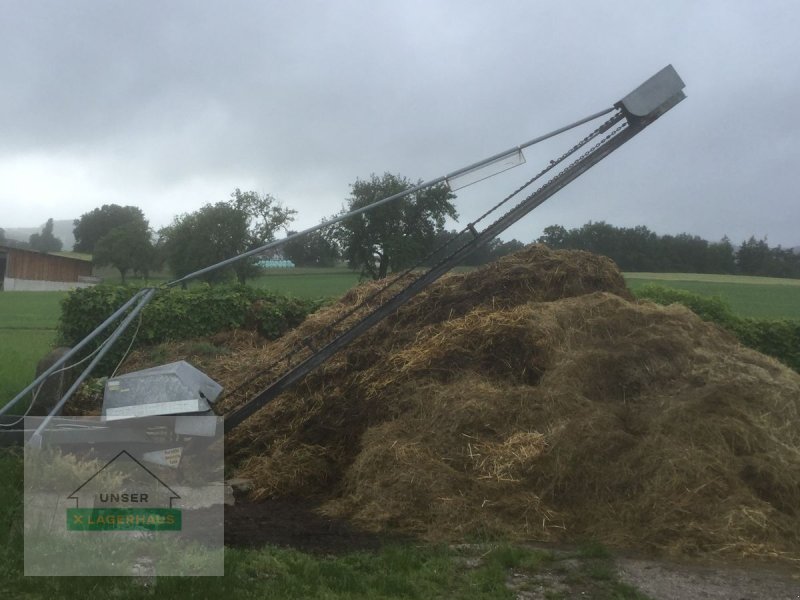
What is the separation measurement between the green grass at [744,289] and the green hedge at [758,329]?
11102mm

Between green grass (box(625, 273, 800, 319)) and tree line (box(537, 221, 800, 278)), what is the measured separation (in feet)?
2.09

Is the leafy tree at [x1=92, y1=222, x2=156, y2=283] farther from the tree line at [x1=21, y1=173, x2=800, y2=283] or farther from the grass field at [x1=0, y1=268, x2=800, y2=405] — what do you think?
the grass field at [x1=0, y1=268, x2=800, y2=405]

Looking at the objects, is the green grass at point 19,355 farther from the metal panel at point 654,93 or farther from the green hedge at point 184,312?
the metal panel at point 654,93

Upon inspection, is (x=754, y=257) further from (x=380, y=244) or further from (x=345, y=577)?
(x=345, y=577)

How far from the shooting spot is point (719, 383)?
7.13m

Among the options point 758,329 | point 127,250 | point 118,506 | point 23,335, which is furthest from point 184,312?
point 127,250

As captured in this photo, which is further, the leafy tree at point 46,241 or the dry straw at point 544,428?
the leafy tree at point 46,241

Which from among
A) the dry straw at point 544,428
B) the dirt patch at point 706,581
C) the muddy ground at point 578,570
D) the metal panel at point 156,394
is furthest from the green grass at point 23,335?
the dirt patch at point 706,581

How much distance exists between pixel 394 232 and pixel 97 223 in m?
66.8

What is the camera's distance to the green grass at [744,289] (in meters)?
25.9

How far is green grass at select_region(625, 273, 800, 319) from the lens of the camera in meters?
25.9

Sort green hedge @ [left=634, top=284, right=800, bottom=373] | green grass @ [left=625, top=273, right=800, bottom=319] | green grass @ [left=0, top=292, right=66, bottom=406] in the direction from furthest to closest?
green grass @ [left=625, top=273, right=800, bottom=319] < green hedge @ [left=634, top=284, right=800, bottom=373] < green grass @ [left=0, top=292, right=66, bottom=406]

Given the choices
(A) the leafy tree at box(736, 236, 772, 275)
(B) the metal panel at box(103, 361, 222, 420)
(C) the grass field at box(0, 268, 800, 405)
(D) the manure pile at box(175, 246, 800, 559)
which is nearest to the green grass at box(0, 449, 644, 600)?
(D) the manure pile at box(175, 246, 800, 559)

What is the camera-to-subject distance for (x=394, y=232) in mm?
14773
